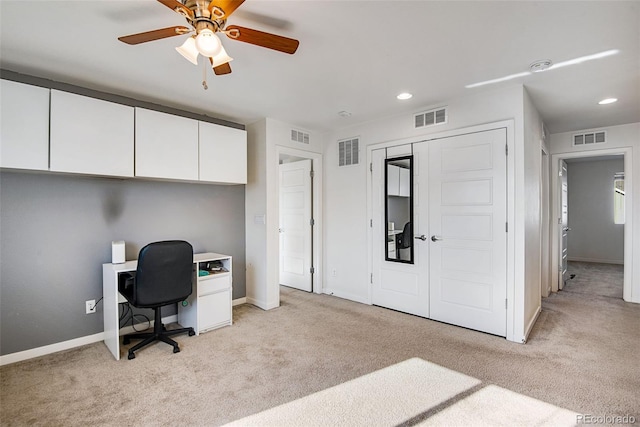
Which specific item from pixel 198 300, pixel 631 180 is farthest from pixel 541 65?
pixel 198 300

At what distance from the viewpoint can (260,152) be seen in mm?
4008

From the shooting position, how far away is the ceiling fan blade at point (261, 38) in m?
1.68

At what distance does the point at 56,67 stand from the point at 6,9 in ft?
2.60

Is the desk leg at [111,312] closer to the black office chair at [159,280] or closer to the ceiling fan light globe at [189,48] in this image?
the black office chair at [159,280]

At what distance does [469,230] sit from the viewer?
10.7ft

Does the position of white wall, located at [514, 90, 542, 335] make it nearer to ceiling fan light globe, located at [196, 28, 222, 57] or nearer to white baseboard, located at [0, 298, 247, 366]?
→ ceiling fan light globe, located at [196, 28, 222, 57]

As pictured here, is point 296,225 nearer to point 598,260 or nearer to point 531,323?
point 531,323

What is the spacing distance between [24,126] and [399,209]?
3.63 m

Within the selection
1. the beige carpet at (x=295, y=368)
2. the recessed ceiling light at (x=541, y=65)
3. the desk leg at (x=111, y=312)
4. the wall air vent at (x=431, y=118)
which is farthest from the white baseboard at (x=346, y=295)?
A: the recessed ceiling light at (x=541, y=65)

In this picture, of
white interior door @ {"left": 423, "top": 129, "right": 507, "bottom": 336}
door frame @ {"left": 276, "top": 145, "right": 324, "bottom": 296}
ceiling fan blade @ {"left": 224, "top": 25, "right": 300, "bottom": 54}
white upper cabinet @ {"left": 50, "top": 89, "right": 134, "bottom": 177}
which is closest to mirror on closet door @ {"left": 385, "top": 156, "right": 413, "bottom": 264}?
white interior door @ {"left": 423, "top": 129, "right": 507, "bottom": 336}

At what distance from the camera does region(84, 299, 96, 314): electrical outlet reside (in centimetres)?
297

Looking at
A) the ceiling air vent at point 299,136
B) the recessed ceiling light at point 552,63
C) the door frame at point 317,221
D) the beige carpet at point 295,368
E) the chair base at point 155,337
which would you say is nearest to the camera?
the beige carpet at point 295,368

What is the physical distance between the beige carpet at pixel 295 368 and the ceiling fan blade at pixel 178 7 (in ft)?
7.49

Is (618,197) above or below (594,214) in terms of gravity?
above
